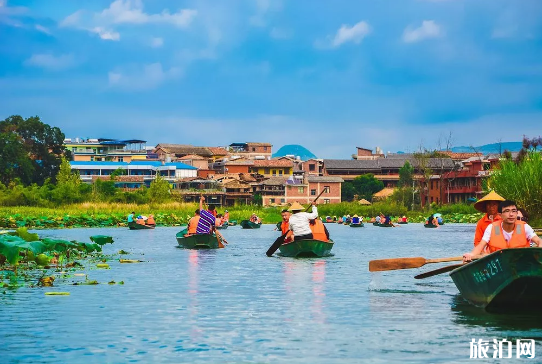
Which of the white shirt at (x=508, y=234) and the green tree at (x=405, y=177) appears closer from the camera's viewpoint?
the white shirt at (x=508, y=234)

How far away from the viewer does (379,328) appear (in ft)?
36.3

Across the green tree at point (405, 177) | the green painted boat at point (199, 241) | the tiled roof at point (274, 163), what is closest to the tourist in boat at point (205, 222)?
the green painted boat at point (199, 241)

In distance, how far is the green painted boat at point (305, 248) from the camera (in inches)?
851

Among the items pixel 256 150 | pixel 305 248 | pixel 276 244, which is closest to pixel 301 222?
pixel 305 248

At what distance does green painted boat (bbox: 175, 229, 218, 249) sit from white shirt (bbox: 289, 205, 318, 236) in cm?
565

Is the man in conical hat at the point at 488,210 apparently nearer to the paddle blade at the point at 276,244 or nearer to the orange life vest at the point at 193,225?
the paddle blade at the point at 276,244

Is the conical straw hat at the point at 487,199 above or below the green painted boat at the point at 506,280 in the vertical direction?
above

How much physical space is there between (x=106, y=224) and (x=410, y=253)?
27628 mm

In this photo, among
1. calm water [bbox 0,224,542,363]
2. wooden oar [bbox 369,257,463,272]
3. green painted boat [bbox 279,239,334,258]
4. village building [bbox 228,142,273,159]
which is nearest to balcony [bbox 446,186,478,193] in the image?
village building [bbox 228,142,273,159]

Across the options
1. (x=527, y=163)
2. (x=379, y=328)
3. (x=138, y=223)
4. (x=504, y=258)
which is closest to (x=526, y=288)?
(x=504, y=258)

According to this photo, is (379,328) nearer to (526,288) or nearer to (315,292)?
(526,288)

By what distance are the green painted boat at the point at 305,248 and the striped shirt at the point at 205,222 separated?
11.6 ft

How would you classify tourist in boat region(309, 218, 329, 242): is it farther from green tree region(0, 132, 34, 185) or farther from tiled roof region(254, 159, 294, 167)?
tiled roof region(254, 159, 294, 167)

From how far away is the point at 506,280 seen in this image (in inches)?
428
